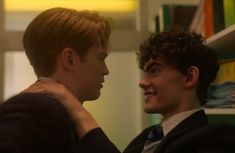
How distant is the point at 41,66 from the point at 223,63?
3.58ft

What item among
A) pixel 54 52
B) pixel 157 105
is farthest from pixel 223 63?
pixel 54 52

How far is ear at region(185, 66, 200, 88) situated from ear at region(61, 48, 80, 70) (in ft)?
2.35

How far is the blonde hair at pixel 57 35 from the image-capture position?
3.31 ft

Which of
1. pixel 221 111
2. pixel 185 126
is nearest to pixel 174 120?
pixel 185 126

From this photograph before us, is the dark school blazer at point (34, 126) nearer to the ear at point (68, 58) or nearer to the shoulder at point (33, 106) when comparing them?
the shoulder at point (33, 106)

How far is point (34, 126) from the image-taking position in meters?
0.88

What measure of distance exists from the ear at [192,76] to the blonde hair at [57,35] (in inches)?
25.8

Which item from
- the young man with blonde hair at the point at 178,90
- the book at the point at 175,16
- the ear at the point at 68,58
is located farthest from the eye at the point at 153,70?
the book at the point at 175,16

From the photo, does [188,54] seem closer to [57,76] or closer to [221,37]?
[221,37]

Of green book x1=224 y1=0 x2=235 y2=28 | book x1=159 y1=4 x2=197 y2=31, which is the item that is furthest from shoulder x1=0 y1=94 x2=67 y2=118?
book x1=159 y1=4 x2=197 y2=31

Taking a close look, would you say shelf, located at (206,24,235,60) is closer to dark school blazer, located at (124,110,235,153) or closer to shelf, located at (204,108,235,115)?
shelf, located at (204,108,235,115)

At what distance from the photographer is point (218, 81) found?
6.29ft

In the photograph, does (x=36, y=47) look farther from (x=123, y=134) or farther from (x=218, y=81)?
(x=123, y=134)

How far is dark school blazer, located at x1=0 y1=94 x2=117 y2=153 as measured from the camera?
2.83 ft
